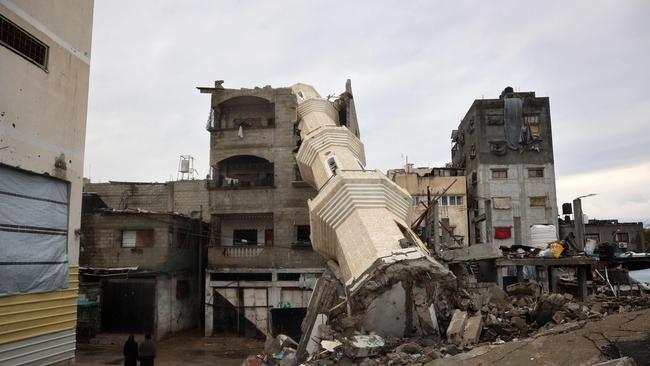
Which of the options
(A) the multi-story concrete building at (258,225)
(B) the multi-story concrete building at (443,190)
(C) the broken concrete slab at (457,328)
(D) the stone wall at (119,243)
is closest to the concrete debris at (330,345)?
(C) the broken concrete slab at (457,328)

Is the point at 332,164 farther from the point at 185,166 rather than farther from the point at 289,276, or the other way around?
the point at 185,166

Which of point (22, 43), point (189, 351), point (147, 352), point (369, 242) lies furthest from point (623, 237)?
point (22, 43)

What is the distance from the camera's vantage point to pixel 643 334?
8477 mm

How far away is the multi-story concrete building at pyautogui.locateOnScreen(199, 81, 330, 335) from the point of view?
28547 millimetres

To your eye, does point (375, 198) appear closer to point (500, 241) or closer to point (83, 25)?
point (83, 25)

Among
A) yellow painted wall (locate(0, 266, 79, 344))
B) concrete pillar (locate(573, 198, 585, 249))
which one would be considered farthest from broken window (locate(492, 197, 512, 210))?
yellow painted wall (locate(0, 266, 79, 344))

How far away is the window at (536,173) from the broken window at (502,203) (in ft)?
10.7

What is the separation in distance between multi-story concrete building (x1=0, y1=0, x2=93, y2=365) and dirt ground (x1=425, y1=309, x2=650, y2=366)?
978 centimetres

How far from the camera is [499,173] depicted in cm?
4509

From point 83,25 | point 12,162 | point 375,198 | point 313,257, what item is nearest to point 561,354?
point 375,198

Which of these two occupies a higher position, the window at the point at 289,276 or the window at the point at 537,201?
the window at the point at 537,201

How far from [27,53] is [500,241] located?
1584 inches

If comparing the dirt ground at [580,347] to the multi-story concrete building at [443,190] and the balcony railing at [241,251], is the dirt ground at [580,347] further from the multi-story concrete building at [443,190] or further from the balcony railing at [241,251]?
the multi-story concrete building at [443,190]

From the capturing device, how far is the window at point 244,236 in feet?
104
